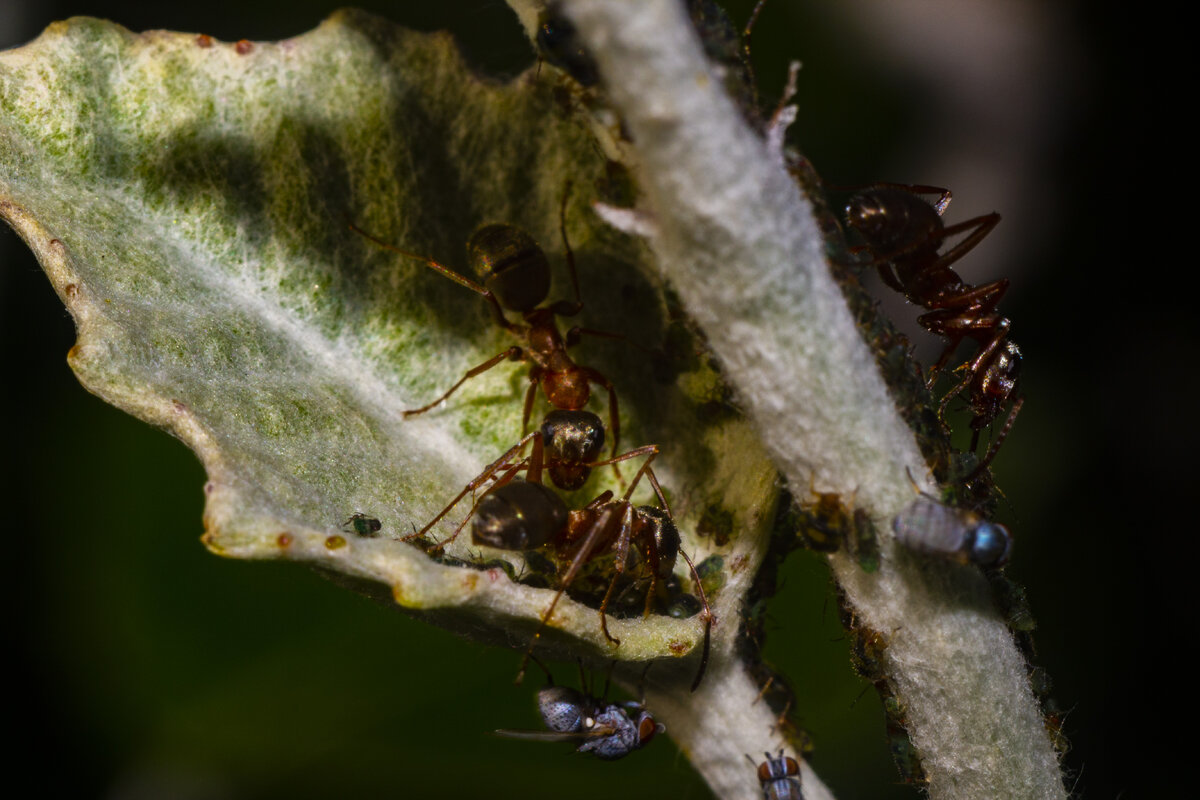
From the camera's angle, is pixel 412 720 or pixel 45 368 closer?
pixel 412 720

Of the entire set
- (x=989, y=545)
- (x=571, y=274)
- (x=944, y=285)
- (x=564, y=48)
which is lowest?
(x=571, y=274)

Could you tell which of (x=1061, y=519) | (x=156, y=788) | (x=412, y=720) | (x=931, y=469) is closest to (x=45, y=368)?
(x=156, y=788)

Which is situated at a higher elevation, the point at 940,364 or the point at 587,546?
the point at 940,364

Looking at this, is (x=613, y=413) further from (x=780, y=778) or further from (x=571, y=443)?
(x=780, y=778)

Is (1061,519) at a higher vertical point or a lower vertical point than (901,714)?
lower

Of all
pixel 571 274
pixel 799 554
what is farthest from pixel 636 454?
pixel 799 554

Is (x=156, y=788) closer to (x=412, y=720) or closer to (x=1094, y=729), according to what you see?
(x=412, y=720)
